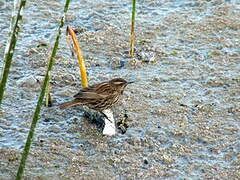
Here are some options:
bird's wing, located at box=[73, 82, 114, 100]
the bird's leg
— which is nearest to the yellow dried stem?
bird's wing, located at box=[73, 82, 114, 100]

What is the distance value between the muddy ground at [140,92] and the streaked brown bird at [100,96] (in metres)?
0.21

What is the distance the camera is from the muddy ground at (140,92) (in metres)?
6.19

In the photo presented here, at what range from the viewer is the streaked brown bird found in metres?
6.82

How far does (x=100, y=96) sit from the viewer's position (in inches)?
271

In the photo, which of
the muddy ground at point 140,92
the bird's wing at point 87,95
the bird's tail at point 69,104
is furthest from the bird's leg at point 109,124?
the bird's tail at point 69,104

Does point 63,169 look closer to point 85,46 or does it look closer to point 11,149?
point 11,149

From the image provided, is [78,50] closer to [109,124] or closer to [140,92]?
[109,124]

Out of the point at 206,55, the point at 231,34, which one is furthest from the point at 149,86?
the point at 231,34

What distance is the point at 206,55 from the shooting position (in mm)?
8492

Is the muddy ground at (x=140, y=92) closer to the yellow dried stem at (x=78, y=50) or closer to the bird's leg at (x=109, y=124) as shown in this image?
the bird's leg at (x=109, y=124)

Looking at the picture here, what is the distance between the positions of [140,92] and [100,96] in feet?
2.86

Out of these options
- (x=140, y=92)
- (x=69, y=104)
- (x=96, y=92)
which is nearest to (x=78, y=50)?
(x=96, y=92)

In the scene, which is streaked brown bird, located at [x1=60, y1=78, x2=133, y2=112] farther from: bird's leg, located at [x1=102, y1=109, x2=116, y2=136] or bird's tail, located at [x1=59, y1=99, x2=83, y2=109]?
bird's leg, located at [x1=102, y1=109, x2=116, y2=136]

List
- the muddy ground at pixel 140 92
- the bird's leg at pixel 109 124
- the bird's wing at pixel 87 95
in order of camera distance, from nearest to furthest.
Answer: the muddy ground at pixel 140 92 < the bird's leg at pixel 109 124 < the bird's wing at pixel 87 95
